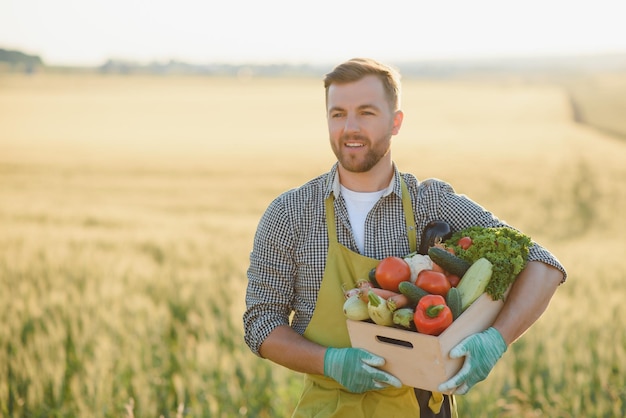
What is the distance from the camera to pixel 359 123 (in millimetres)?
2756

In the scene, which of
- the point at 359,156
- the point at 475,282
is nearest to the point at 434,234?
the point at 475,282

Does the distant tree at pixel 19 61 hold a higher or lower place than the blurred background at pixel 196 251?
higher

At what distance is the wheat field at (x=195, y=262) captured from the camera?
15.2ft

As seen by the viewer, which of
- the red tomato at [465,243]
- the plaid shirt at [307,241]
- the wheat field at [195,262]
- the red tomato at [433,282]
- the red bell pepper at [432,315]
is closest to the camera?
the red bell pepper at [432,315]

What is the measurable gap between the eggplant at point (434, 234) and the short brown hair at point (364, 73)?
47 cm

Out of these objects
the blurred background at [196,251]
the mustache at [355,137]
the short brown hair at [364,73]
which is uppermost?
the short brown hair at [364,73]

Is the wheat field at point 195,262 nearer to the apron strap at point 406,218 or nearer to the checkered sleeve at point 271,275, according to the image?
the checkered sleeve at point 271,275

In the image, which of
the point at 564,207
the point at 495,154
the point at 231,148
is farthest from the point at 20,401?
the point at 231,148

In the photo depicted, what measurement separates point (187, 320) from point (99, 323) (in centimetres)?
81

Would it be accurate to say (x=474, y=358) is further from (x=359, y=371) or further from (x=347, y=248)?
(x=347, y=248)

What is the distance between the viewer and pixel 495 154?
26688 millimetres

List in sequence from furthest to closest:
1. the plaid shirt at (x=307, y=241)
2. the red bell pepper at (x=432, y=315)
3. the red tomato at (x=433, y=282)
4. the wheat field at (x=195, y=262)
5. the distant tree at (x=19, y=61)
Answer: the distant tree at (x=19, y=61) < the wheat field at (x=195, y=262) < the plaid shirt at (x=307, y=241) < the red tomato at (x=433, y=282) < the red bell pepper at (x=432, y=315)

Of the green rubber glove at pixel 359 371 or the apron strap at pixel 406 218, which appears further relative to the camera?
the apron strap at pixel 406 218

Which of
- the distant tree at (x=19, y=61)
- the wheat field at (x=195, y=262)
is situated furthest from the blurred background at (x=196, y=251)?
the distant tree at (x=19, y=61)
